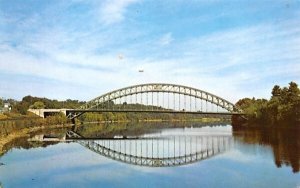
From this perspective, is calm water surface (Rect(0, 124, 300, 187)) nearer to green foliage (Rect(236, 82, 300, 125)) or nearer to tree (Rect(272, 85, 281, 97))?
green foliage (Rect(236, 82, 300, 125))

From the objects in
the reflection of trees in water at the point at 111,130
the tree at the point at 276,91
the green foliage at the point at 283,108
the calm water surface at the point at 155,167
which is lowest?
the calm water surface at the point at 155,167

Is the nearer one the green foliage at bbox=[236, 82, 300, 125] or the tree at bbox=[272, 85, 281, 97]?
the green foliage at bbox=[236, 82, 300, 125]

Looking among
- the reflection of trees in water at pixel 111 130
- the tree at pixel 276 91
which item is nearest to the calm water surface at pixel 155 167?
the reflection of trees in water at pixel 111 130

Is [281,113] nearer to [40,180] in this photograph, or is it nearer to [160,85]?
[160,85]

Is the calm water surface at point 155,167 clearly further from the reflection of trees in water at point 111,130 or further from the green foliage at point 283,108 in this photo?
the reflection of trees in water at point 111,130

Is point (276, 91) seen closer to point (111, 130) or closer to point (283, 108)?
point (283, 108)

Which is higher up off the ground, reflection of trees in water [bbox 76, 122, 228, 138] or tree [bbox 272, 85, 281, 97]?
tree [bbox 272, 85, 281, 97]

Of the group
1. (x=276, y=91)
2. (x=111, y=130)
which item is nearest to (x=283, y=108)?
(x=276, y=91)

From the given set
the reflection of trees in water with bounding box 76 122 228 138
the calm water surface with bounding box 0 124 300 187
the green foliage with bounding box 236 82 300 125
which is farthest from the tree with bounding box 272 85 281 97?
the calm water surface with bounding box 0 124 300 187

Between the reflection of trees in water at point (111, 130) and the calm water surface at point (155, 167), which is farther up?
the reflection of trees in water at point (111, 130)

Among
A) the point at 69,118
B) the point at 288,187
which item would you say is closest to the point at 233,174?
the point at 288,187

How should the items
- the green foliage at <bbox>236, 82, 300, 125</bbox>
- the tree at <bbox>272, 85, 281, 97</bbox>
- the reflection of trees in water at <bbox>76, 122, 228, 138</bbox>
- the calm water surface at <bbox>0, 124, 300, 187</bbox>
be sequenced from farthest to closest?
the tree at <bbox>272, 85, 281, 97</bbox>
the reflection of trees in water at <bbox>76, 122, 228, 138</bbox>
the green foliage at <bbox>236, 82, 300, 125</bbox>
the calm water surface at <bbox>0, 124, 300, 187</bbox>
